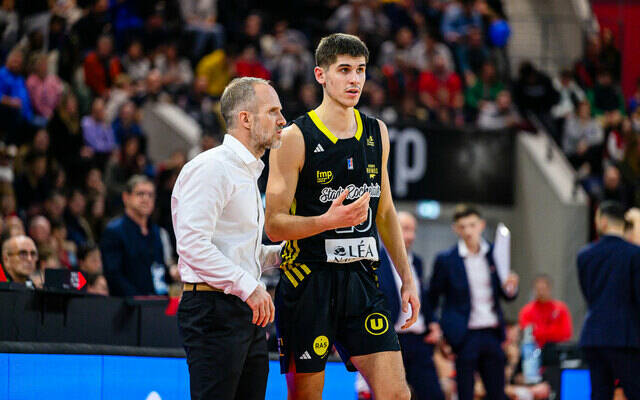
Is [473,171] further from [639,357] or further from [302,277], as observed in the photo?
[302,277]

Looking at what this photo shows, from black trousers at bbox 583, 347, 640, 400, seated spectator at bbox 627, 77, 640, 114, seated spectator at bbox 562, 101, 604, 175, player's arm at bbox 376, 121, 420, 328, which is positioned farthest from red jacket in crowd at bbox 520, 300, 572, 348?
seated spectator at bbox 627, 77, 640, 114

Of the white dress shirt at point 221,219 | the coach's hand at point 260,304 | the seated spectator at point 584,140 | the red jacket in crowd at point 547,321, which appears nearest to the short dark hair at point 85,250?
the red jacket in crowd at point 547,321

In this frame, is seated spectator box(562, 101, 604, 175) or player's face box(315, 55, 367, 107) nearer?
player's face box(315, 55, 367, 107)

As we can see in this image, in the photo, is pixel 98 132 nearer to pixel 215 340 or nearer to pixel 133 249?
pixel 133 249

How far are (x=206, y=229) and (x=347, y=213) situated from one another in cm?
70

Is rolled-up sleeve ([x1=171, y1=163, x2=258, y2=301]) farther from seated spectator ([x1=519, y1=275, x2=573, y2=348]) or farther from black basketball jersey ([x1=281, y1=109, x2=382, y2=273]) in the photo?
seated spectator ([x1=519, y1=275, x2=573, y2=348])

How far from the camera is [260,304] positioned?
472 cm

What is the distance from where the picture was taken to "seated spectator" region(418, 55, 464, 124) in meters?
17.3

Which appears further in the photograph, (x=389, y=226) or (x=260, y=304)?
(x=389, y=226)

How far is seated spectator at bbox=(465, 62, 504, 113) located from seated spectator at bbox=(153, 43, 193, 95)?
5.01 metres

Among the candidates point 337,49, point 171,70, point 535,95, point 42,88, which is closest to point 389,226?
point 337,49

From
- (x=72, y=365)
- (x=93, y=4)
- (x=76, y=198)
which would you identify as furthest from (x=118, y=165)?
(x=72, y=365)

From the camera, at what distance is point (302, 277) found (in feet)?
18.0

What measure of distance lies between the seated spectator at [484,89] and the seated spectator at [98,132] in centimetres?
677
